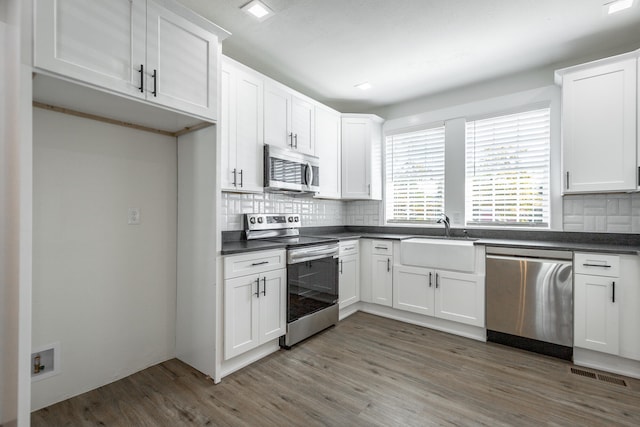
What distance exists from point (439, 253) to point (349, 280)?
3.49ft

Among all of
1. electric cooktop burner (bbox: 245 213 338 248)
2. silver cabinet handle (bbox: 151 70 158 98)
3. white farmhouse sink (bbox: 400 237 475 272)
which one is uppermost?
silver cabinet handle (bbox: 151 70 158 98)

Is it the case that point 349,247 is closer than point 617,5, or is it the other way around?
point 617,5

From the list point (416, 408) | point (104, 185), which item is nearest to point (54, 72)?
point (104, 185)

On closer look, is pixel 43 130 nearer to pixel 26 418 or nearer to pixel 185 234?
pixel 185 234

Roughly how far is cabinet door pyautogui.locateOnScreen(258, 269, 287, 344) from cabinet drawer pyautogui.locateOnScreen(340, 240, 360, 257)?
97 centimetres

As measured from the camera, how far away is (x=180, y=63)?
6.36 ft

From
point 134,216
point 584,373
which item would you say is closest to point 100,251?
point 134,216

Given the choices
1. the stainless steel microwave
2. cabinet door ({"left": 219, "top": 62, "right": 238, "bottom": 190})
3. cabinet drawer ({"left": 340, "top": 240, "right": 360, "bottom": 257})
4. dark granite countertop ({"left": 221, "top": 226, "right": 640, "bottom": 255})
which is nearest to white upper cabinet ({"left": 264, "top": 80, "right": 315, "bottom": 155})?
the stainless steel microwave

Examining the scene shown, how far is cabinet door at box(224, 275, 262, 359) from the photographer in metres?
2.22

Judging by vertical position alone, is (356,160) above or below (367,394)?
above

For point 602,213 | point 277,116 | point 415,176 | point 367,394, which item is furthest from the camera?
point 415,176

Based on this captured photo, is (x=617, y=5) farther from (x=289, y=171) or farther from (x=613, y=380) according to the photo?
(x=289, y=171)

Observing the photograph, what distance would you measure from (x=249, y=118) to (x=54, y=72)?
1.46m

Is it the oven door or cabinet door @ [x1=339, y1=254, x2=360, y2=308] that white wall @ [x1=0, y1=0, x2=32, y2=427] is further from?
cabinet door @ [x1=339, y1=254, x2=360, y2=308]
